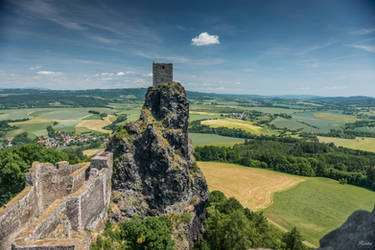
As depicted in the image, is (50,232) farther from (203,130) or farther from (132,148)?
(203,130)

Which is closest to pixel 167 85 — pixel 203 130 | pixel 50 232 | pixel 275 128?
pixel 50 232

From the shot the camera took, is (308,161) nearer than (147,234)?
No

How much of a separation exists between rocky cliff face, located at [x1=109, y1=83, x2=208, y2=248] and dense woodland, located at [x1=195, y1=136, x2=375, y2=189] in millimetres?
61670

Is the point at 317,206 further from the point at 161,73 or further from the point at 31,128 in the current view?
the point at 31,128

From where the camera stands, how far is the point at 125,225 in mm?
26406

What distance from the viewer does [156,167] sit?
30.2 m

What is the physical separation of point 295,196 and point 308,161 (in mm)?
30972

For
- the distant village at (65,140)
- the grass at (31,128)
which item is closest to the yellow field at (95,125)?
the distant village at (65,140)

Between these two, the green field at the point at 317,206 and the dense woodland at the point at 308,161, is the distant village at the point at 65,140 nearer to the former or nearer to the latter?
the dense woodland at the point at 308,161

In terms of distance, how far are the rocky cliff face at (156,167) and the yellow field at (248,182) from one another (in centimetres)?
3005

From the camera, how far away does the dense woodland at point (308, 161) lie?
7475 cm

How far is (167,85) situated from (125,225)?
2129 centimetres

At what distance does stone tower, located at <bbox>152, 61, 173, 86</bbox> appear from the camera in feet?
111

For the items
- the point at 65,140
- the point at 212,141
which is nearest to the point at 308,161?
the point at 212,141
